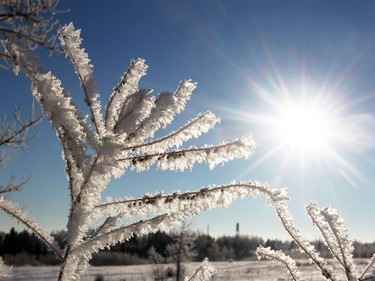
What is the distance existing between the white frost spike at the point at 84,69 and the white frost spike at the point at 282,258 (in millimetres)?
765

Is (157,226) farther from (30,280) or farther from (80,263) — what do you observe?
(30,280)

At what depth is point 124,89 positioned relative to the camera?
0.97 meters

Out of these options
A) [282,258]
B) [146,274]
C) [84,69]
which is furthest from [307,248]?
[146,274]

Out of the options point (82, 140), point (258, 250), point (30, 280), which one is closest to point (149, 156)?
point (82, 140)

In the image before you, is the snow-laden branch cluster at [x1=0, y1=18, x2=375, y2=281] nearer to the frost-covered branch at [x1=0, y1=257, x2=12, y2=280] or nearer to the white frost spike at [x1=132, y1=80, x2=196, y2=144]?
the white frost spike at [x1=132, y1=80, x2=196, y2=144]

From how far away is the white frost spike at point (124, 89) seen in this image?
36.4 inches

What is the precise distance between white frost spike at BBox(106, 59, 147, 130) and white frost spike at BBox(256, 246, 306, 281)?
743 millimetres

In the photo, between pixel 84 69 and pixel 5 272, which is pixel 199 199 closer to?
pixel 84 69

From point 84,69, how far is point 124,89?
0.39 feet

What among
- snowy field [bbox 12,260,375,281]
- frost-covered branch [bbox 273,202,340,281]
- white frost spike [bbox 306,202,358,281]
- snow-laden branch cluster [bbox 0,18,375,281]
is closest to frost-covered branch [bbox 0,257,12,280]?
snow-laden branch cluster [bbox 0,18,375,281]

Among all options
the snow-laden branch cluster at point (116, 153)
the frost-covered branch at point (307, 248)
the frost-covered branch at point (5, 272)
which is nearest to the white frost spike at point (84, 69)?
the snow-laden branch cluster at point (116, 153)

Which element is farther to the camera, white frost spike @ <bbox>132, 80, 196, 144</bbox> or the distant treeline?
the distant treeline

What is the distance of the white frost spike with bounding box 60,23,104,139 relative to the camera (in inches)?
34.9

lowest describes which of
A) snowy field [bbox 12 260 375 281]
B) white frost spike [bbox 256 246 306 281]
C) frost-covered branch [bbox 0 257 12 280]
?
snowy field [bbox 12 260 375 281]
